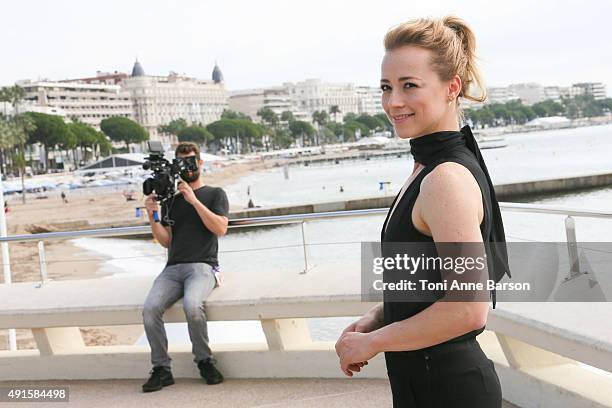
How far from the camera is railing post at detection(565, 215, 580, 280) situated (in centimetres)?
328

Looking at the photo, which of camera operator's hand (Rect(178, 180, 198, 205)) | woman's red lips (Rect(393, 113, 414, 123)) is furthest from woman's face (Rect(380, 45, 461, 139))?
camera operator's hand (Rect(178, 180, 198, 205))

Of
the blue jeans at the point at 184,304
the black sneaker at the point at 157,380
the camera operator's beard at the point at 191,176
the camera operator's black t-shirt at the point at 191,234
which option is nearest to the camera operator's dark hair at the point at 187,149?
the camera operator's beard at the point at 191,176

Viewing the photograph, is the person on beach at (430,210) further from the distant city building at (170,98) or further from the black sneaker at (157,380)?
the distant city building at (170,98)

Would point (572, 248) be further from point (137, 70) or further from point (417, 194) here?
point (137, 70)

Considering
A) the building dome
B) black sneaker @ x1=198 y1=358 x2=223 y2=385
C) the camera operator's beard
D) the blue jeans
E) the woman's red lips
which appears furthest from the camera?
the building dome

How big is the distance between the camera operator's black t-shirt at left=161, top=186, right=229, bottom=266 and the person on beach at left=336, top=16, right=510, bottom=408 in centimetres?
297

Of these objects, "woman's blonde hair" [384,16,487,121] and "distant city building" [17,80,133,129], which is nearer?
"woman's blonde hair" [384,16,487,121]

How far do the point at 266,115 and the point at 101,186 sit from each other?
97780 millimetres

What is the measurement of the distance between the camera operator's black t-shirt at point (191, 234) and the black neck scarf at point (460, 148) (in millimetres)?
3018

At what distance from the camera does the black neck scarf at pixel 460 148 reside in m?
1.56

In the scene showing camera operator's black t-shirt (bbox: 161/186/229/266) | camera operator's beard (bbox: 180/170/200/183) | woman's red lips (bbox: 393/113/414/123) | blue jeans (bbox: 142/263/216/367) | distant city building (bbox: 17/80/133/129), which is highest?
distant city building (bbox: 17/80/133/129)

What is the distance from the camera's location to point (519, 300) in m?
3.34

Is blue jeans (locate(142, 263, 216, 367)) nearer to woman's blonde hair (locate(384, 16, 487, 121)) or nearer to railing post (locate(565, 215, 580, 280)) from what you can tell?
railing post (locate(565, 215, 580, 280))

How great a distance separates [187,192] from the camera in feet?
14.7
